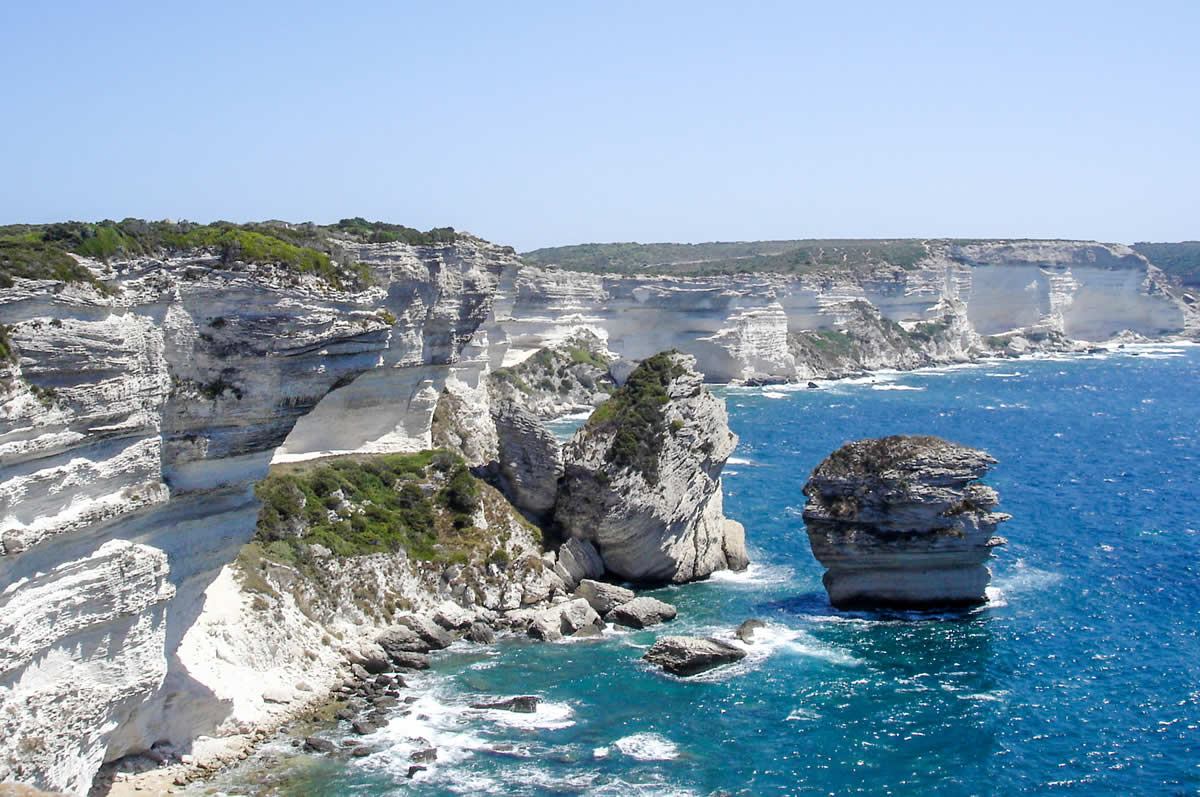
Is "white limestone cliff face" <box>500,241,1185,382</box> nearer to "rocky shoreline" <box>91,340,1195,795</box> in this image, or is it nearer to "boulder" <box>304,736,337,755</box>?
"rocky shoreline" <box>91,340,1195,795</box>

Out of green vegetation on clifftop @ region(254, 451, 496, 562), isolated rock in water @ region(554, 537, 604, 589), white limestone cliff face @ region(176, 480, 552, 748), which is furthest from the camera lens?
isolated rock in water @ region(554, 537, 604, 589)

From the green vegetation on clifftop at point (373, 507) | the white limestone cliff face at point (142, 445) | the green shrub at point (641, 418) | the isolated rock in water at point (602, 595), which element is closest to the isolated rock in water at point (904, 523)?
the green shrub at point (641, 418)

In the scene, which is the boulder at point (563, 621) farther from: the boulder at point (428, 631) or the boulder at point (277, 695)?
the boulder at point (277, 695)

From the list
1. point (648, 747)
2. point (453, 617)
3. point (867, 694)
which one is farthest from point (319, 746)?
point (867, 694)

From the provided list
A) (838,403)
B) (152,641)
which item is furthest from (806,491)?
(838,403)

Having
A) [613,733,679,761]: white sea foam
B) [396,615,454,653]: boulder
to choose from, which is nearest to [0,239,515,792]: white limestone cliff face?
[396,615,454,653]: boulder

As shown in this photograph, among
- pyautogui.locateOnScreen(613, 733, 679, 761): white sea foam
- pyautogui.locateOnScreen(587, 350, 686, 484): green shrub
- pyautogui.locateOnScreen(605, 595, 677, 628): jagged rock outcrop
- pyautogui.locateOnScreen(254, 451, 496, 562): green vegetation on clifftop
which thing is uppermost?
pyautogui.locateOnScreen(587, 350, 686, 484): green shrub

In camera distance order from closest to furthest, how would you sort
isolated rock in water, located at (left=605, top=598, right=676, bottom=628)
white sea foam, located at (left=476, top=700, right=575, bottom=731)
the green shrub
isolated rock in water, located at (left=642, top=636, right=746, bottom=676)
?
white sea foam, located at (left=476, top=700, right=575, bottom=731)
isolated rock in water, located at (left=642, top=636, right=746, bottom=676)
isolated rock in water, located at (left=605, top=598, right=676, bottom=628)
the green shrub
